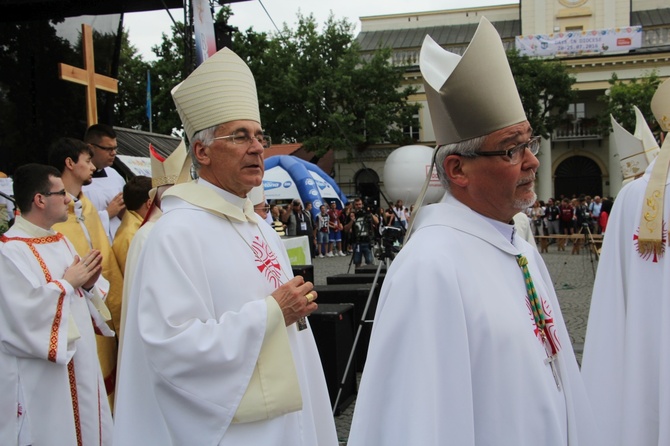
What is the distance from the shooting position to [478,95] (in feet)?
6.66

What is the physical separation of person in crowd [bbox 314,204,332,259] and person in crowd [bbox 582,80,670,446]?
17.3m

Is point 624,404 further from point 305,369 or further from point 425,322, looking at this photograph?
point 425,322

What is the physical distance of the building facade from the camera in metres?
41.5

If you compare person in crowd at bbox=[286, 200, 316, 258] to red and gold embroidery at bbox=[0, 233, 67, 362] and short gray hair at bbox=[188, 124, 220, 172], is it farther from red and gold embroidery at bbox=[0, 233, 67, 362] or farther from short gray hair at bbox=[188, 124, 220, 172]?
short gray hair at bbox=[188, 124, 220, 172]

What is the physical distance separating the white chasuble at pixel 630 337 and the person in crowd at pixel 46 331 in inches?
110

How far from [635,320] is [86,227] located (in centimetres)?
348

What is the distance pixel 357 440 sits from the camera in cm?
183

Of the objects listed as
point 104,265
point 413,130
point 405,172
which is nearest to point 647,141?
point 104,265

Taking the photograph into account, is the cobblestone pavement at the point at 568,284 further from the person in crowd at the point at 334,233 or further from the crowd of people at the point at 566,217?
the crowd of people at the point at 566,217

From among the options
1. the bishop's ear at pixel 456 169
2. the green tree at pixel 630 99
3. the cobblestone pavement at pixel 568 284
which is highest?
the green tree at pixel 630 99

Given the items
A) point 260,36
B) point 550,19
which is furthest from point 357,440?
point 550,19

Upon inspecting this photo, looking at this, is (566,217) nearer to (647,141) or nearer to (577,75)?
(577,75)

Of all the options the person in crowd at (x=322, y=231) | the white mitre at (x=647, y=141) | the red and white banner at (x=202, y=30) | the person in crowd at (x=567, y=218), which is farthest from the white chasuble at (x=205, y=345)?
the person in crowd at (x=567, y=218)

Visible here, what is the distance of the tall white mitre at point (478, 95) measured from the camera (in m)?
2.04
